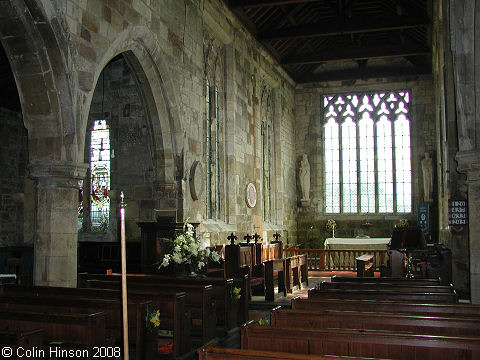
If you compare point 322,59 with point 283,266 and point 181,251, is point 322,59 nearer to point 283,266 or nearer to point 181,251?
point 283,266

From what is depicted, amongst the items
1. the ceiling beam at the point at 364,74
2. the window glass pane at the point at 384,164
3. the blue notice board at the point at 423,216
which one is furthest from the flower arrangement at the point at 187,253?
the ceiling beam at the point at 364,74

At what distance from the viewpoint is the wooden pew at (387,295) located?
4805 millimetres

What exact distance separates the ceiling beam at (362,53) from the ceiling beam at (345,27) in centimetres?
161

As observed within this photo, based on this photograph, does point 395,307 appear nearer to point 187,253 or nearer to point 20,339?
point 20,339

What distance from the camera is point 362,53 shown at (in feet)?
50.0

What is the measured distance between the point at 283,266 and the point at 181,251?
8.58 feet

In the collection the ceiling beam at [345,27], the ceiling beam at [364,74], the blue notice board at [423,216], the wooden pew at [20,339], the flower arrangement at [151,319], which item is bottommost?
the flower arrangement at [151,319]

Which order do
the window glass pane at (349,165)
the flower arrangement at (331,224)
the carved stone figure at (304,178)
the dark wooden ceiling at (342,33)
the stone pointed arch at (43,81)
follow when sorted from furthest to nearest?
the carved stone figure at (304,178)
the window glass pane at (349,165)
the flower arrangement at (331,224)
the dark wooden ceiling at (342,33)
the stone pointed arch at (43,81)

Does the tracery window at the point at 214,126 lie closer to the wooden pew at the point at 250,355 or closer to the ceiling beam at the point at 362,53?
the ceiling beam at the point at 362,53

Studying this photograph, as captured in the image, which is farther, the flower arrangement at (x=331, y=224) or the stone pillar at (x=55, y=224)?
the flower arrangement at (x=331, y=224)

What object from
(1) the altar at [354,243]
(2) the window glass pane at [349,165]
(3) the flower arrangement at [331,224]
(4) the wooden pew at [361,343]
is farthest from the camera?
(2) the window glass pane at [349,165]

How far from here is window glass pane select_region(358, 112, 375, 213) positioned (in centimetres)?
1739

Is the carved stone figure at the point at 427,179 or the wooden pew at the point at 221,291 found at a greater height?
the carved stone figure at the point at 427,179

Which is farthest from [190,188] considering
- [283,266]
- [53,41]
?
[53,41]
